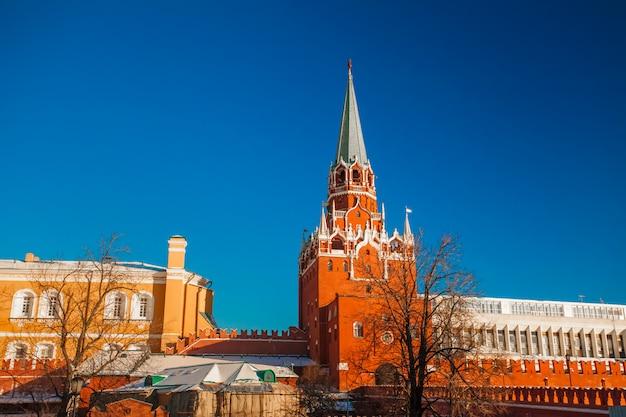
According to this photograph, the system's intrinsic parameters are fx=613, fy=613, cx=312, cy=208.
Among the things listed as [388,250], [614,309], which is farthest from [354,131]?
[614,309]

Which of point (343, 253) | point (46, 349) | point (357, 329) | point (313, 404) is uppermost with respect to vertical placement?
point (343, 253)

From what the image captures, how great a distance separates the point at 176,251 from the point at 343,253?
17.5 m

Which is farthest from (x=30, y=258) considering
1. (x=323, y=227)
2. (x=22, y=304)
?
(x=323, y=227)

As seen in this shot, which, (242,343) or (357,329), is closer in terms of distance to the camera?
(357,329)

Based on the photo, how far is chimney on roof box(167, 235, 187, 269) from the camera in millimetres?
63781

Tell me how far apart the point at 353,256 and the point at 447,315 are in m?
28.5

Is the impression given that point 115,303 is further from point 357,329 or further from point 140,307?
point 357,329

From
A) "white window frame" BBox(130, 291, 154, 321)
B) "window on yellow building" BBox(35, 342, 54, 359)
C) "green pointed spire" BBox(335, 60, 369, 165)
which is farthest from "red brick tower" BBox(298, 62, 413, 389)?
"window on yellow building" BBox(35, 342, 54, 359)

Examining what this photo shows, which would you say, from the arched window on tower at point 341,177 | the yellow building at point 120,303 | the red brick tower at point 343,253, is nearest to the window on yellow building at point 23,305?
the yellow building at point 120,303

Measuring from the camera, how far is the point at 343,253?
2454 inches

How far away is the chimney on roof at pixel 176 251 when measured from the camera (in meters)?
63.8

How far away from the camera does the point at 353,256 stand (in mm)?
61938

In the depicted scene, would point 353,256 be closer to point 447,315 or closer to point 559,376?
point 559,376

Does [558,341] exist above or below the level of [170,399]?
above
